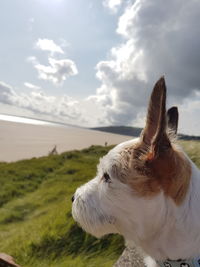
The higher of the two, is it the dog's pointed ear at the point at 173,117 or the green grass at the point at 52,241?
the dog's pointed ear at the point at 173,117

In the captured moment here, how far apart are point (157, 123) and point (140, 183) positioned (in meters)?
0.63

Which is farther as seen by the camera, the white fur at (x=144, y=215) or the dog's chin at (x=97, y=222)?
the dog's chin at (x=97, y=222)

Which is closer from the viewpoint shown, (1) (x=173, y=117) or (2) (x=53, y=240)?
(1) (x=173, y=117)

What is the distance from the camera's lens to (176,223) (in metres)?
2.65

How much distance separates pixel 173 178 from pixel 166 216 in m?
0.37

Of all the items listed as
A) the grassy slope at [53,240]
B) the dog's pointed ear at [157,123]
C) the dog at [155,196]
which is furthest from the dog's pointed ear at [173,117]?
the grassy slope at [53,240]

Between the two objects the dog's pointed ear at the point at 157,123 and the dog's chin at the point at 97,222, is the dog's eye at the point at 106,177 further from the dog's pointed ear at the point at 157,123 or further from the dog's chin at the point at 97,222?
the dog's pointed ear at the point at 157,123

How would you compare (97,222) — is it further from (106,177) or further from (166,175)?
(166,175)

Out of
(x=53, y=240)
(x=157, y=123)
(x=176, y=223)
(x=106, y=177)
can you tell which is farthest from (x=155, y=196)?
(x=53, y=240)

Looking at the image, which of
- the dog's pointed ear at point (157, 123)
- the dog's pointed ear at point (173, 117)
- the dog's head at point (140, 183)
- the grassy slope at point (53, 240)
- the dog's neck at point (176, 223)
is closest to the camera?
the dog's pointed ear at point (157, 123)

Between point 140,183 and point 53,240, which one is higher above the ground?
point 140,183

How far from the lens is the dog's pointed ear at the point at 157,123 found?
2250 mm

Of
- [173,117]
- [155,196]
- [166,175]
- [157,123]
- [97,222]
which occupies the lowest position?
[97,222]

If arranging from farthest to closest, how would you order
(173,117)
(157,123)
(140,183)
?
(173,117) < (140,183) < (157,123)
